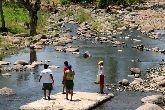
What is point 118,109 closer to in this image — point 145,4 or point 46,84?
point 46,84

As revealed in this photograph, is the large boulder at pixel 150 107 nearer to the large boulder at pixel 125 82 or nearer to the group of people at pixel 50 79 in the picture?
the group of people at pixel 50 79

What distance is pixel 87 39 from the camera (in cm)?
6656

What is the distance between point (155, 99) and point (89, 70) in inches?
546

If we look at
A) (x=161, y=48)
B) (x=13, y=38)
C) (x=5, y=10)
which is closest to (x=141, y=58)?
(x=161, y=48)

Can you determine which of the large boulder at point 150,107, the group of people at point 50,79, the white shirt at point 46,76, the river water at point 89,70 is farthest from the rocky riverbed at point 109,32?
the white shirt at point 46,76

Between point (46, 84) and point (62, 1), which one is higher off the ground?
point (62, 1)

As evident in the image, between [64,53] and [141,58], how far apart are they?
8.54m

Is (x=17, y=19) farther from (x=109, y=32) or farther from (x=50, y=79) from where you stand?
(x=50, y=79)

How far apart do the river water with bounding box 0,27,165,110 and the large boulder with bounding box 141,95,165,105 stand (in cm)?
50

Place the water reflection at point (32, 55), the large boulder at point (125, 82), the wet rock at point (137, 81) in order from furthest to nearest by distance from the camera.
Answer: the water reflection at point (32, 55)
the wet rock at point (137, 81)
the large boulder at point (125, 82)

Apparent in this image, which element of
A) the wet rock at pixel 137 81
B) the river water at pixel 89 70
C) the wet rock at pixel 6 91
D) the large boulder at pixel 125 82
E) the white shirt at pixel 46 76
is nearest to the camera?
the white shirt at pixel 46 76

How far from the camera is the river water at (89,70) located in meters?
32.2

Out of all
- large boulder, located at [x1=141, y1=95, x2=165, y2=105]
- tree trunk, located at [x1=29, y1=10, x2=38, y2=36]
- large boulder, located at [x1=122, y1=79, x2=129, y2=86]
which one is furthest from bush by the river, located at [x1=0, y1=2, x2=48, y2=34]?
large boulder, located at [x1=141, y1=95, x2=165, y2=105]

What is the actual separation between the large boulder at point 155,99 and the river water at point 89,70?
50 centimetres
